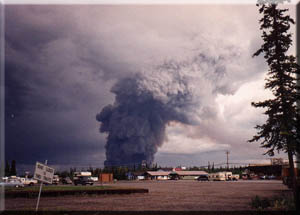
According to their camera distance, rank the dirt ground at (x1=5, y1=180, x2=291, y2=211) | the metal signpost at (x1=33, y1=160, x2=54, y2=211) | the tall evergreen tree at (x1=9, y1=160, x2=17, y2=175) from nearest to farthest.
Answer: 1. the metal signpost at (x1=33, y1=160, x2=54, y2=211)
2. the dirt ground at (x1=5, y1=180, x2=291, y2=211)
3. the tall evergreen tree at (x1=9, y1=160, x2=17, y2=175)

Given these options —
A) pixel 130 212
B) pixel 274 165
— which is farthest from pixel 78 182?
pixel 274 165

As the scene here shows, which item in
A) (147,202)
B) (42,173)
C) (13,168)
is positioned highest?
(42,173)

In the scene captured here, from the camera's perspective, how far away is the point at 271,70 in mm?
22078

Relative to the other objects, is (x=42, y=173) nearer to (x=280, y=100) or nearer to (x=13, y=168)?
(x=280, y=100)

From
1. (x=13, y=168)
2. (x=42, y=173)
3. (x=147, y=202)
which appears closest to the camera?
(x=42, y=173)

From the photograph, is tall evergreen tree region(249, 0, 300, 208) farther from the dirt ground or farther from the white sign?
the white sign

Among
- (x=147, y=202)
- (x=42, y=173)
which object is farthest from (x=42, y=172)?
(x=147, y=202)

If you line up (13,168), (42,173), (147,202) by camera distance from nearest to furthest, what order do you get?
(42,173), (147,202), (13,168)

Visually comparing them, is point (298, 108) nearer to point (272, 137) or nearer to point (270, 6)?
point (272, 137)

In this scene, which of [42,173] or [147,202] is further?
[147,202]

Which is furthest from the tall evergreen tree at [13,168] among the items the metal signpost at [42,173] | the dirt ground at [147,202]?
the metal signpost at [42,173]

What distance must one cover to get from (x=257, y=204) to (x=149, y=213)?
693 centimetres

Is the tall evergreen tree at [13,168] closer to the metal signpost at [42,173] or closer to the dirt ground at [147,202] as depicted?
the dirt ground at [147,202]

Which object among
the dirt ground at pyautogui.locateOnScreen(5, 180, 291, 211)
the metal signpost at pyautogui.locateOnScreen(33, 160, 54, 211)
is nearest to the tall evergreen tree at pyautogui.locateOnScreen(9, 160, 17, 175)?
the dirt ground at pyautogui.locateOnScreen(5, 180, 291, 211)
